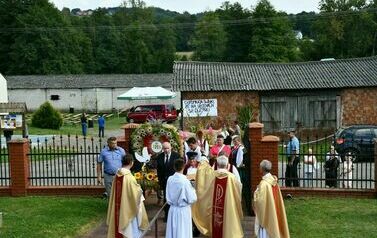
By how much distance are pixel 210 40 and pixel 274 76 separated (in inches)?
1844

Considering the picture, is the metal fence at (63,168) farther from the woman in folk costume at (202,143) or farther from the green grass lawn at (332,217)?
the green grass lawn at (332,217)

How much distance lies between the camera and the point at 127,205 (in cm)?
1114

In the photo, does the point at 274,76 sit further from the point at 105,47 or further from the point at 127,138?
the point at 105,47

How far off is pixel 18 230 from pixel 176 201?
3698mm

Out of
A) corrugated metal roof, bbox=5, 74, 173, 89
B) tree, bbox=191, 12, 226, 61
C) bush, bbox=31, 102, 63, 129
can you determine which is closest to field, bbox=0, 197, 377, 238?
bush, bbox=31, 102, 63, 129

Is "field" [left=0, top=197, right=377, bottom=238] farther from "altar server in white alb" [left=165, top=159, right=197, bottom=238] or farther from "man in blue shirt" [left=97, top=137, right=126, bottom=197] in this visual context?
"altar server in white alb" [left=165, top=159, right=197, bottom=238]

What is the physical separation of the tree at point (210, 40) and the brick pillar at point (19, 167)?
6124cm

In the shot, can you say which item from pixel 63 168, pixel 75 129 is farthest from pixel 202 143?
pixel 75 129

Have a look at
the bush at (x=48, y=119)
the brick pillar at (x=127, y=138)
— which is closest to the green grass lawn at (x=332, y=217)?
the brick pillar at (x=127, y=138)

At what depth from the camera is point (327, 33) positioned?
6359cm

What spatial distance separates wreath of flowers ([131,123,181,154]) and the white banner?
1527 centimetres

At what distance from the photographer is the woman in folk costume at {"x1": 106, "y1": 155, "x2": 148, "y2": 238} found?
1111 cm

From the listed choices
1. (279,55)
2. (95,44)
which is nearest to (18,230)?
(279,55)

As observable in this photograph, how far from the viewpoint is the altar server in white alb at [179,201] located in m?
10.4
